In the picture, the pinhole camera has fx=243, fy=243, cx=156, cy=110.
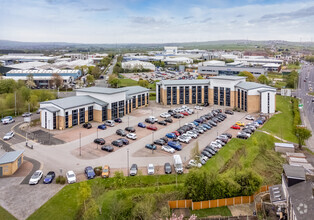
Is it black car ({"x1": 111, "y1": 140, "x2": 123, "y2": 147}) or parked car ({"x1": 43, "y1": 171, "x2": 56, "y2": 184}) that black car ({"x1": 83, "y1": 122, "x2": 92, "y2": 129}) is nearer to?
black car ({"x1": 111, "y1": 140, "x2": 123, "y2": 147})

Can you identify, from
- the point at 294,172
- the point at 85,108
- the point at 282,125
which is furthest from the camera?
the point at 85,108

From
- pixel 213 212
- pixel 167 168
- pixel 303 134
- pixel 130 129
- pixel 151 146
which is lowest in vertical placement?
pixel 213 212

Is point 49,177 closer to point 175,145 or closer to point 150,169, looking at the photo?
point 150,169

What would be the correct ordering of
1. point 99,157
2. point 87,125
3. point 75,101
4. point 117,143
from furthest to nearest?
point 75,101, point 87,125, point 117,143, point 99,157

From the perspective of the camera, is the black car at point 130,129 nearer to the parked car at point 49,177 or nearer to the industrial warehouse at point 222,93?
the parked car at point 49,177

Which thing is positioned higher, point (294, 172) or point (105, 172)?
point (294, 172)

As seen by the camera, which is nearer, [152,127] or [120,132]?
[120,132]

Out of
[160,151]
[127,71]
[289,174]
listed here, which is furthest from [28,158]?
[127,71]

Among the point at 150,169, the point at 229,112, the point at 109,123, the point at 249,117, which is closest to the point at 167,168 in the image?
the point at 150,169
